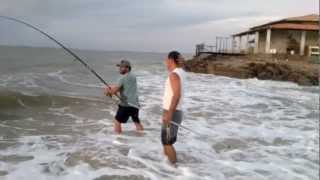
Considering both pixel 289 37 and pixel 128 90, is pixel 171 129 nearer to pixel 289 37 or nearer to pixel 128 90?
pixel 128 90

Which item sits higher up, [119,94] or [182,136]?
[119,94]

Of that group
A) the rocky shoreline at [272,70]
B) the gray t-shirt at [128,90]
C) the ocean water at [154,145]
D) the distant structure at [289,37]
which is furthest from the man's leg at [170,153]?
the distant structure at [289,37]

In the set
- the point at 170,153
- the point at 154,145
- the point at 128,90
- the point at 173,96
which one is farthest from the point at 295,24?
the point at 173,96

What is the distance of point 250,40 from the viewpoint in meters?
53.4

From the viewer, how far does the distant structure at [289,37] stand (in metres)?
43.9

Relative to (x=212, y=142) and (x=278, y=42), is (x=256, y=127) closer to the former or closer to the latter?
(x=212, y=142)

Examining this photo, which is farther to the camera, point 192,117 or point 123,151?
point 192,117

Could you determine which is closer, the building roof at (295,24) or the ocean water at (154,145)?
the ocean water at (154,145)

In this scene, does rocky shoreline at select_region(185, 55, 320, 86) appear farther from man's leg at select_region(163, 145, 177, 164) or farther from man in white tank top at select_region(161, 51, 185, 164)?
man in white tank top at select_region(161, 51, 185, 164)

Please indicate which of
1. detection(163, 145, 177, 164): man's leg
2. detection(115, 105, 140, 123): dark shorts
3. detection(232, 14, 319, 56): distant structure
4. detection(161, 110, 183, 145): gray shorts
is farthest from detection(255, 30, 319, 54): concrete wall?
detection(161, 110, 183, 145): gray shorts

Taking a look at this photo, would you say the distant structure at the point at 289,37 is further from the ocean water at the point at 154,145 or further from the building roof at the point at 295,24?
the ocean water at the point at 154,145

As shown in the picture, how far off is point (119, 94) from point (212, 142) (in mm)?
1966

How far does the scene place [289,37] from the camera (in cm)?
4503

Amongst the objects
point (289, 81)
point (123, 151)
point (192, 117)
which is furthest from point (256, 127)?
point (289, 81)
